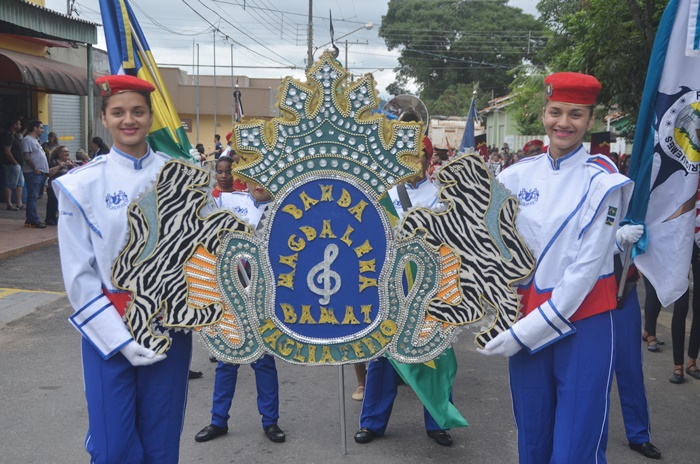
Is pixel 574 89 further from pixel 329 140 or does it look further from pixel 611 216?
pixel 329 140

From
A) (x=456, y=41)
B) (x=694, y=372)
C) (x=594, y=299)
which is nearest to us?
(x=594, y=299)

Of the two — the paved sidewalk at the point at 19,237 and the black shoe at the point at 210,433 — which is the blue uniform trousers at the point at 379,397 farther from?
the paved sidewalk at the point at 19,237

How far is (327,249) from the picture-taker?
11.0 ft

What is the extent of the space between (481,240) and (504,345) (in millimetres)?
450

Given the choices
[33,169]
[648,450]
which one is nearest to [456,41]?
[33,169]

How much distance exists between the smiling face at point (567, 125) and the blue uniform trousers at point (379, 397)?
209 cm

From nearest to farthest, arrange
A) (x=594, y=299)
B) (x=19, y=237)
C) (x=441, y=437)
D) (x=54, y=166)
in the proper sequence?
1. (x=594, y=299)
2. (x=441, y=437)
3. (x=19, y=237)
4. (x=54, y=166)

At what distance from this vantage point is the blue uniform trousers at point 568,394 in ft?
10.5

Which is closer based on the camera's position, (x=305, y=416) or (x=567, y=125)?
(x=567, y=125)

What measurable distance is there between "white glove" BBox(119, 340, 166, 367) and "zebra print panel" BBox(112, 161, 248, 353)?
35mm

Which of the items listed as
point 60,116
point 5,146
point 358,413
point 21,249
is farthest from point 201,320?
point 60,116

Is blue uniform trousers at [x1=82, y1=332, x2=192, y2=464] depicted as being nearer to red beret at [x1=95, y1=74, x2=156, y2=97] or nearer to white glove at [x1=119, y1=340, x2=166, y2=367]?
white glove at [x1=119, y1=340, x2=166, y2=367]

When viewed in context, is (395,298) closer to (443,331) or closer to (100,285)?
(443,331)

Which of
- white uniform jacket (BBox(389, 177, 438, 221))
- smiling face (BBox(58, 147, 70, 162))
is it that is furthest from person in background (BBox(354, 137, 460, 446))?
smiling face (BBox(58, 147, 70, 162))
